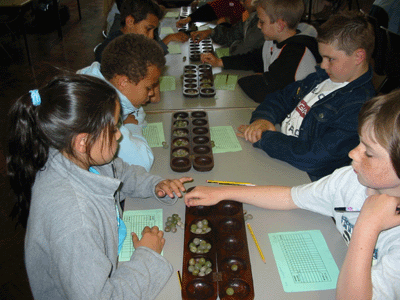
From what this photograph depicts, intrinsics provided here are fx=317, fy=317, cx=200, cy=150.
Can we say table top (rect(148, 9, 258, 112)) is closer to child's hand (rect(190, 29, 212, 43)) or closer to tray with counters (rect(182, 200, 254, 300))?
child's hand (rect(190, 29, 212, 43))

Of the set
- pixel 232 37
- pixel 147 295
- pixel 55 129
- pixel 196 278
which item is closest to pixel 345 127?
pixel 196 278

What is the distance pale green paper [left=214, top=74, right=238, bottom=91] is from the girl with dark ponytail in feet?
4.54

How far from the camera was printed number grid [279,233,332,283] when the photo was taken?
Answer: 3.38 feet

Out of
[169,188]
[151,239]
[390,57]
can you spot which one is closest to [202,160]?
[169,188]

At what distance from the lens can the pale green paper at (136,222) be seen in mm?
1146

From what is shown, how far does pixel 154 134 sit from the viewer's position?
1796 millimetres

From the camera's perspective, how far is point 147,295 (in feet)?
3.18

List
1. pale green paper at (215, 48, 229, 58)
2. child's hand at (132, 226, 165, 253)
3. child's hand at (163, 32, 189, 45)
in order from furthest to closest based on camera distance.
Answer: child's hand at (163, 32, 189, 45) < pale green paper at (215, 48, 229, 58) < child's hand at (132, 226, 165, 253)

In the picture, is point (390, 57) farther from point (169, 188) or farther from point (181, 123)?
point (169, 188)

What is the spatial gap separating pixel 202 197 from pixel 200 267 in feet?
0.97

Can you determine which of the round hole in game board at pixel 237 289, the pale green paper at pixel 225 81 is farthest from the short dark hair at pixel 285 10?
the round hole in game board at pixel 237 289

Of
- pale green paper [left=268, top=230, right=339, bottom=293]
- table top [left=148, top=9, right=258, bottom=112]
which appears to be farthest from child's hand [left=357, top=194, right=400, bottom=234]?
table top [left=148, top=9, right=258, bottom=112]

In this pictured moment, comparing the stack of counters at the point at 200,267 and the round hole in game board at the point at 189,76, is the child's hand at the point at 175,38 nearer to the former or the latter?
the round hole in game board at the point at 189,76

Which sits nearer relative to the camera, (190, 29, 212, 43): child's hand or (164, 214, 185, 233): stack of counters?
(164, 214, 185, 233): stack of counters
